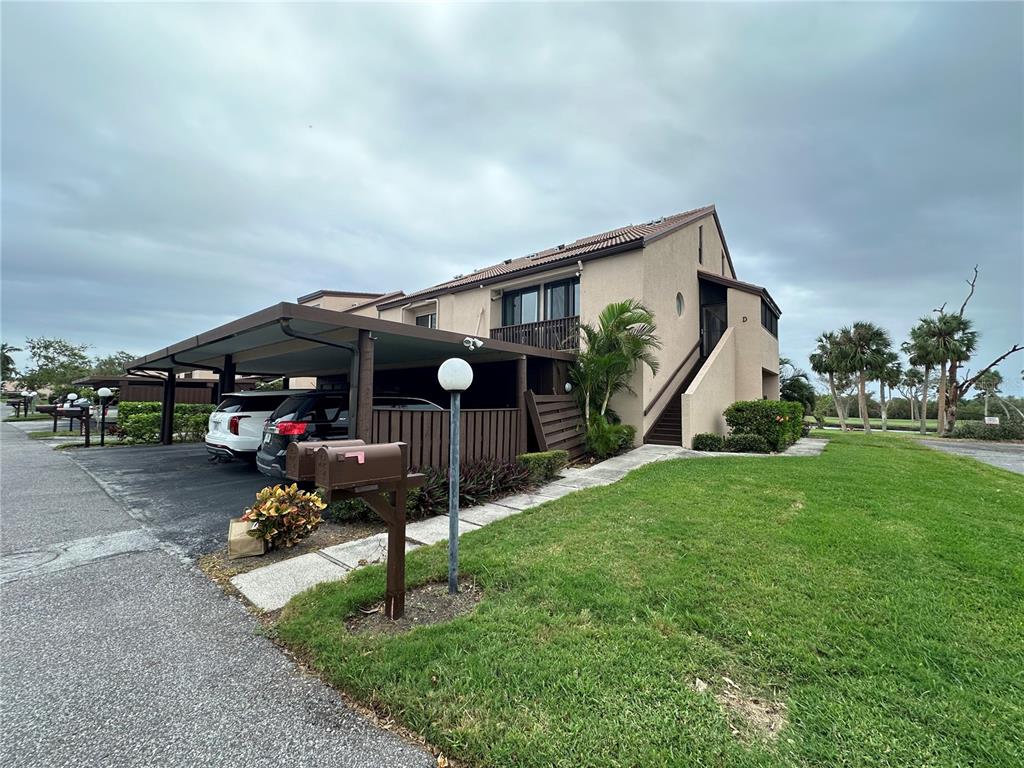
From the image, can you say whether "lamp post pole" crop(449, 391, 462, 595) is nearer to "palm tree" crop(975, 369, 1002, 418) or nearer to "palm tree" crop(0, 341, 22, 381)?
"palm tree" crop(975, 369, 1002, 418)

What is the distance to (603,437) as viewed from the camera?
10.0 m

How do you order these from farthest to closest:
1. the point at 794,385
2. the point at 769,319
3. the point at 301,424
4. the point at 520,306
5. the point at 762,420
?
the point at 794,385 → the point at 769,319 → the point at 520,306 → the point at 762,420 → the point at 301,424

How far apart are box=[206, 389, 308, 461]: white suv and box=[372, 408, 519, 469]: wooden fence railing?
3.32 meters

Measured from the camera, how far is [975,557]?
152 inches

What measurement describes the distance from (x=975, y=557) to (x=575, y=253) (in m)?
10.8

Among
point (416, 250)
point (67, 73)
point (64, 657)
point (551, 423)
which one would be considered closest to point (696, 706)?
point (64, 657)

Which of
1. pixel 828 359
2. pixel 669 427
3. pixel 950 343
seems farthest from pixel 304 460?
pixel 950 343

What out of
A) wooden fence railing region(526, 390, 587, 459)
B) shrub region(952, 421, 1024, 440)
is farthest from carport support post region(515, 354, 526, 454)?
shrub region(952, 421, 1024, 440)

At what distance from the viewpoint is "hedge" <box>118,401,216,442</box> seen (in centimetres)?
1381

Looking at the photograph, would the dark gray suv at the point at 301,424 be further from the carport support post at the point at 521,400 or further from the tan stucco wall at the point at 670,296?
the tan stucco wall at the point at 670,296

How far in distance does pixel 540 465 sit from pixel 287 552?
173 inches

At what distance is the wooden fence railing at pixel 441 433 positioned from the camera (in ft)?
19.9

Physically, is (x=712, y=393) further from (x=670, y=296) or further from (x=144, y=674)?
(x=144, y=674)

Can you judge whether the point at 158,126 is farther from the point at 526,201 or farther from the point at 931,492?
the point at 931,492
